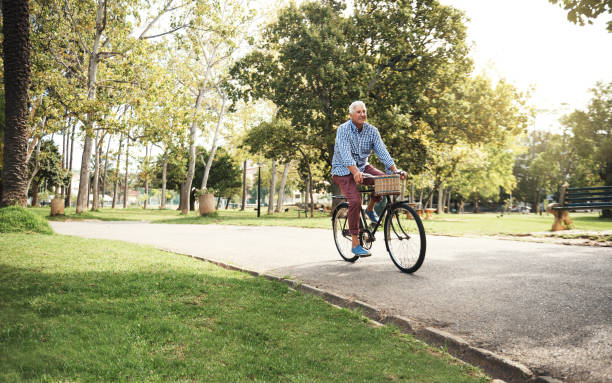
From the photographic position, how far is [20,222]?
10664mm

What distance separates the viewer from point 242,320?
360cm

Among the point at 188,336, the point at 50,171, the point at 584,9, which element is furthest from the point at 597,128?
the point at 50,171

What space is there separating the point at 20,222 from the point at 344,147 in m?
9.56

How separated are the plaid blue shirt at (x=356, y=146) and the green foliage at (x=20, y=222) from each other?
8.98 m

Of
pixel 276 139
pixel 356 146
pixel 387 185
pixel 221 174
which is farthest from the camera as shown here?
pixel 221 174

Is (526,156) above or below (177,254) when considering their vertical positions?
above

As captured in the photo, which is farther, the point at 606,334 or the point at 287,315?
the point at 287,315

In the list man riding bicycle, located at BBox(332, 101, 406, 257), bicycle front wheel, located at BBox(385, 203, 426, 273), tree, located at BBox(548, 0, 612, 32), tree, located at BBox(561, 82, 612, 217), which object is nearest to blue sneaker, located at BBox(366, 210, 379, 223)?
man riding bicycle, located at BBox(332, 101, 406, 257)

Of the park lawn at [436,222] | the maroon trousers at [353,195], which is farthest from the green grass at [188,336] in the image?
the park lawn at [436,222]

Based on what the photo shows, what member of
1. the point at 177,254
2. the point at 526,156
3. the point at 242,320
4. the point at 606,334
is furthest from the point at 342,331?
the point at 526,156

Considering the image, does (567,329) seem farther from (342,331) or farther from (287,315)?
(287,315)

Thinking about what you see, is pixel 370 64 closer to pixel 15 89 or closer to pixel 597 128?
pixel 15 89

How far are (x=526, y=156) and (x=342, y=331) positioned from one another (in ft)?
282

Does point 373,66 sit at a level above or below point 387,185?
above
